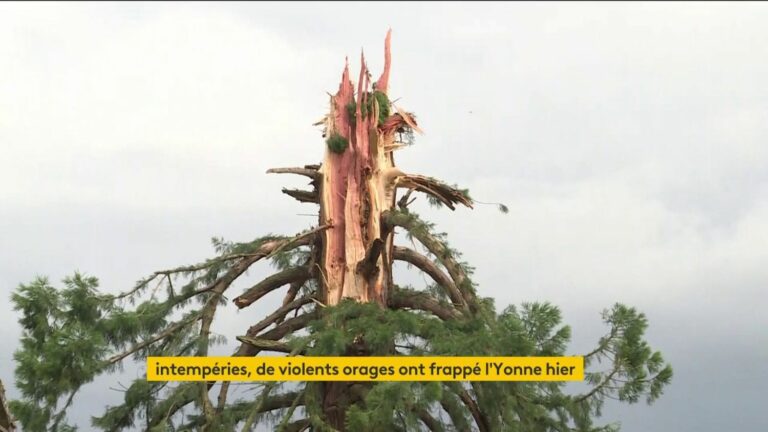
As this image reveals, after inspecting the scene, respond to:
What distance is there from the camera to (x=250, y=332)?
918cm

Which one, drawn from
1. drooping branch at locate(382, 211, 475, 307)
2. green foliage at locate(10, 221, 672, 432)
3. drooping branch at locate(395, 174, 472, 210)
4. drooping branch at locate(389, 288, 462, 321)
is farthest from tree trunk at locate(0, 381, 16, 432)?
drooping branch at locate(395, 174, 472, 210)

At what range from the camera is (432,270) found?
907cm

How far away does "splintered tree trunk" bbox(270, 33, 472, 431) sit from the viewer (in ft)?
29.1

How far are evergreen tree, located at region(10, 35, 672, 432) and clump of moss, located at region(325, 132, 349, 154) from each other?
0.04 ft

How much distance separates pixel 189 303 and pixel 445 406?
108 inches

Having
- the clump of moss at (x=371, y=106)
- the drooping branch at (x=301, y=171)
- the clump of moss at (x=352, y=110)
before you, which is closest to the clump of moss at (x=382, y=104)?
the clump of moss at (x=371, y=106)

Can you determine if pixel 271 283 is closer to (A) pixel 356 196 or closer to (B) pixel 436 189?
(A) pixel 356 196

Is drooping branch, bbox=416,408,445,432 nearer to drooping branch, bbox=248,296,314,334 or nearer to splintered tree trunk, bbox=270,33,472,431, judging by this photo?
splintered tree trunk, bbox=270,33,472,431

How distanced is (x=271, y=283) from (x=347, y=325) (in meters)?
2.04

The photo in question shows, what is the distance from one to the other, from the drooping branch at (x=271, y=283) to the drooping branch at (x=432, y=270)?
992 mm

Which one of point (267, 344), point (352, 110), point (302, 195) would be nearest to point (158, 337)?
point (267, 344)

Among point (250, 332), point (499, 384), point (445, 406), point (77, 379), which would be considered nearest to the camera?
point (499, 384)

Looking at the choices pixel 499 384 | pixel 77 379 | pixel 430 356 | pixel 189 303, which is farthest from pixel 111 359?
pixel 499 384

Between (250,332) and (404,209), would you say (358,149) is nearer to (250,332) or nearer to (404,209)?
(404,209)
